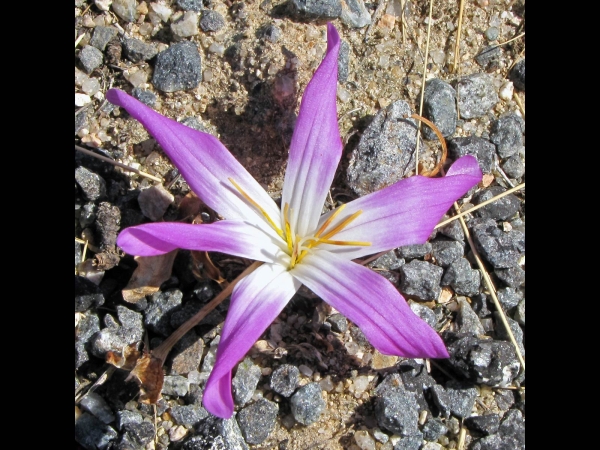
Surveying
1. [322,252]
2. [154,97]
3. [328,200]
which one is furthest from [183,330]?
[154,97]

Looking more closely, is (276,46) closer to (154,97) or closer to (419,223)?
(154,97)

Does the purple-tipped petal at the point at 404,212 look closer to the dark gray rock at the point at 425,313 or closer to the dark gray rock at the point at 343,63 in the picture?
the dark gray rock at the point at 425,313

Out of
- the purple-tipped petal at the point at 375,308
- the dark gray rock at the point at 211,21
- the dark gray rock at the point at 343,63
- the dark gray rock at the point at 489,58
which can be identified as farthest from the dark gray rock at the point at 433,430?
the dark gray rock at the point at 211,21

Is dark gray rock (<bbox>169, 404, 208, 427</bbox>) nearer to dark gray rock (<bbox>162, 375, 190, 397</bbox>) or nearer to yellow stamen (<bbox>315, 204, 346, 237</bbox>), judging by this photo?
dark gray rock (<bbox>162, 375, 190, 397</bbox>)

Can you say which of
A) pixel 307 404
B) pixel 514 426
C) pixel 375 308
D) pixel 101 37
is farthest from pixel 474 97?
pixel 101 37

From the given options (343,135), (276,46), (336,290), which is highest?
(276,46)
